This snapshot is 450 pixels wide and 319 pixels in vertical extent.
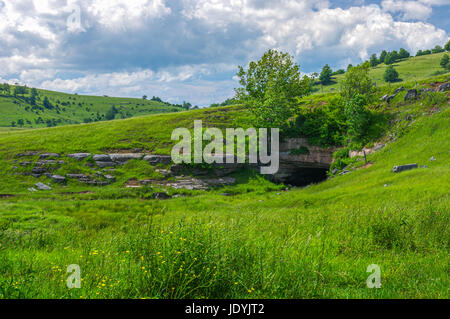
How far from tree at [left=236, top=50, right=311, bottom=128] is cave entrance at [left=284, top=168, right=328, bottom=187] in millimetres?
7939

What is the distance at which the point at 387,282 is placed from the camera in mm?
5523

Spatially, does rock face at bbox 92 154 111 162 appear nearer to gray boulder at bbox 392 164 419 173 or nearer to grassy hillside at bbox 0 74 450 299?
grassy hillside at bbox 0 74 450 299

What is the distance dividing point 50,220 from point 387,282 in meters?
19.2

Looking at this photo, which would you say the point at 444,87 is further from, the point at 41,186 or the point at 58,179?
the point at 41,186

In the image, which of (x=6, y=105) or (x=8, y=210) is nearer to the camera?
(x=8, y=210)

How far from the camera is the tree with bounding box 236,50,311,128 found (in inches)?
1636

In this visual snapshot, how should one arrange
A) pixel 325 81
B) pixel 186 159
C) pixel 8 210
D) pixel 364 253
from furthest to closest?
pixel 325 81
pixel 186 159
pixel 8 210
pixel 364 253

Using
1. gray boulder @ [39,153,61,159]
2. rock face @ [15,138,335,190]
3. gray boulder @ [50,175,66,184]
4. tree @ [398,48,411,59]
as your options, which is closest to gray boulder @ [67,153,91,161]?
rock face @ [15,138,335,190]

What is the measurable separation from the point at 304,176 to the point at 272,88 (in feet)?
49.0

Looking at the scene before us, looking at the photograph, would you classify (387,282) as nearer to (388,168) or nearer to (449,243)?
(449,243)

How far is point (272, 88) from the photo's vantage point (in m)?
42.5

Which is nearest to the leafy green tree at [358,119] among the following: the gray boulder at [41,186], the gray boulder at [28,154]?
the gray boulder at [41,186]

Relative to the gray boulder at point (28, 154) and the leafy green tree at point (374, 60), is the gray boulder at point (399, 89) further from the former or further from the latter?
the leafy green tree at point (374, 60)
